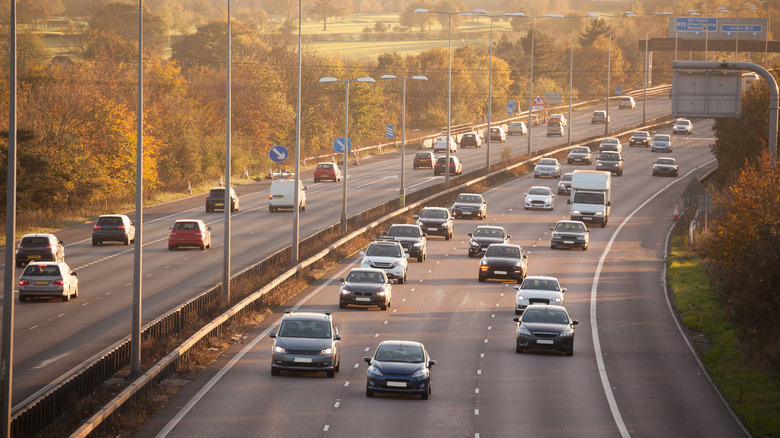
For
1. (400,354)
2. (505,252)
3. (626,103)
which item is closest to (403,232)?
(505,252)

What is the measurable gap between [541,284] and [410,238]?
1287 cm

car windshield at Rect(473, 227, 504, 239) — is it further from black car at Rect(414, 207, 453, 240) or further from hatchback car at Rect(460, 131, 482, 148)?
hatchback car at Rect(460, 131, 482, 148)

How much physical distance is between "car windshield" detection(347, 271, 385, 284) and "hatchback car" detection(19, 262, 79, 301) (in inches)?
391

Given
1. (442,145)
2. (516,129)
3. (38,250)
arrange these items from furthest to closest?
1. (516,129)
2. (442,145)
3. (38,250)

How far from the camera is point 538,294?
128 ft

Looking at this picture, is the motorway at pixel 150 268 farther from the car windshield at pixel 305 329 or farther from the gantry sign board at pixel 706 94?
the gantry sign board at pixel 706 94

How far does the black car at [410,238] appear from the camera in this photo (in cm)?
5159

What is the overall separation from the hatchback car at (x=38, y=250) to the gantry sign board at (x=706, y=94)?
81.6ft

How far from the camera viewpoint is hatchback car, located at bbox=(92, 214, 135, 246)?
54344 mm

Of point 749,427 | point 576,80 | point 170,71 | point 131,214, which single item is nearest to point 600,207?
point 131,214

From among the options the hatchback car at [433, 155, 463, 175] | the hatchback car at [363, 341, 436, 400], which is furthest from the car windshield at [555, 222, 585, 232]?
the hatchback car at [363, 341, 436, 400]

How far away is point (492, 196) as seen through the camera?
254 ft

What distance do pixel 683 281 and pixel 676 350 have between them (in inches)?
A: 517

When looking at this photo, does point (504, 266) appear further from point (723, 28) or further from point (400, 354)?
point (723, 28)
